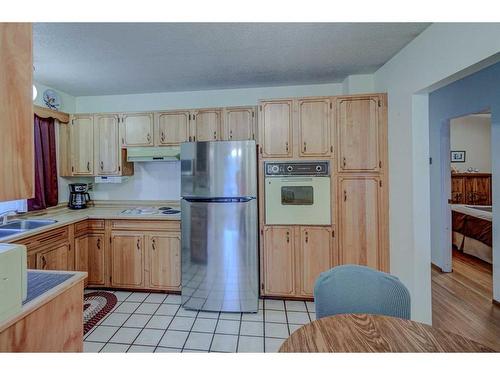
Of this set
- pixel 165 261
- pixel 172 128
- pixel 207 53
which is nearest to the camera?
pixel 207 53

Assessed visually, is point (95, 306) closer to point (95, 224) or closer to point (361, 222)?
point (95, 224)

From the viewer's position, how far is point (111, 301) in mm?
2848

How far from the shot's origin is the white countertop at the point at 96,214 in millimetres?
2786

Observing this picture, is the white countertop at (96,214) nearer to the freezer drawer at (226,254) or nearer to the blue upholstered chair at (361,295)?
the freezer drawer at (226,254)

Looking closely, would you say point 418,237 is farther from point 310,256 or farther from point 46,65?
point 46,65

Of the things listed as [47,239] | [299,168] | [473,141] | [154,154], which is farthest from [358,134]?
[473,141]

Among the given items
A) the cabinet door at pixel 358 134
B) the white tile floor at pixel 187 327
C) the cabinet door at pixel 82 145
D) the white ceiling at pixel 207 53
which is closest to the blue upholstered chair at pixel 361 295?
the white tile floor at pixel 187 327

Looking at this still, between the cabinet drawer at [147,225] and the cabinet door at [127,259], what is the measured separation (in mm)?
78

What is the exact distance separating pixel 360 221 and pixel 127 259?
2533 millimetres

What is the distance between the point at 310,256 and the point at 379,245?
0.70 m

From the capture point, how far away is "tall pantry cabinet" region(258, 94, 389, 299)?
9.00 ft

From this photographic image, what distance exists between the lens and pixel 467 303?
2.72m
